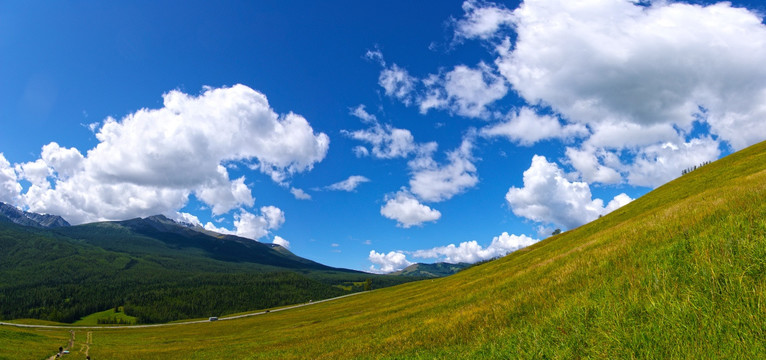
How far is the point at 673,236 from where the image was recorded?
37.5 ft

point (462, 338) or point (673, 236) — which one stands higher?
point (673, 236)

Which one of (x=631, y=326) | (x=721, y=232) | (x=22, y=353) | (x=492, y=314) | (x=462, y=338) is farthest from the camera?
(x=22, y=353)

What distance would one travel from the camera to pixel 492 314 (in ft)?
44.4

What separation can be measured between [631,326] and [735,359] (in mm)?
2148

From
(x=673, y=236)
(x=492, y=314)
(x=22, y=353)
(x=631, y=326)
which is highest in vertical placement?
(x=673, y=236)

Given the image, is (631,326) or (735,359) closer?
(735,359)

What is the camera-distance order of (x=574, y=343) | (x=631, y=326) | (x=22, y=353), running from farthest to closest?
(x=22, y=353) → (x=574, y=343) → (x=631, y=326)

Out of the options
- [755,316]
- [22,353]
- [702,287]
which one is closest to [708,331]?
[755,316]

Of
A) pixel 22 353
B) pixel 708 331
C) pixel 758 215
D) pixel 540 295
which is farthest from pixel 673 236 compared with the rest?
pixel 22 353

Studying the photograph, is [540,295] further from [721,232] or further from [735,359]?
[735,359]

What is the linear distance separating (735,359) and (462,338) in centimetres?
903

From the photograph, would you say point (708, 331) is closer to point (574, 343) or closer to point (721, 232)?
point (574, 343)

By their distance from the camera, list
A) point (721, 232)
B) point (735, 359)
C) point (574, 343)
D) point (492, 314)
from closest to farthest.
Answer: point (735, 359)
point (574, 343)
point (721, 232)
point (492, 314)

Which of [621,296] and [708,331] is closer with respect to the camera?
[708,331]
